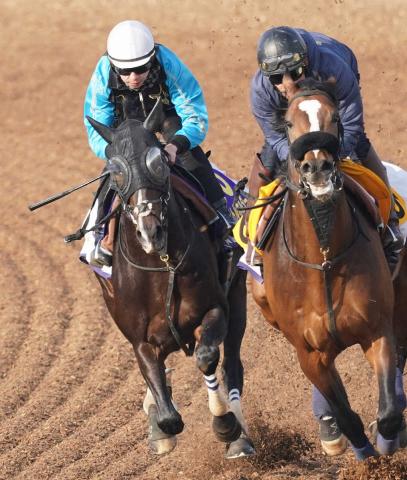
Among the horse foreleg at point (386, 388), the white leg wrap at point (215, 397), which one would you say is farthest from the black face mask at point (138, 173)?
the horse foreleg at point (386, 388)

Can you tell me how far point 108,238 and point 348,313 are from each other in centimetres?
219

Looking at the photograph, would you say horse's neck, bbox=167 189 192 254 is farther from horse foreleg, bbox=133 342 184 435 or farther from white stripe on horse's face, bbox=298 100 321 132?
white stripe on horse's face, bbox=298 100 321 132

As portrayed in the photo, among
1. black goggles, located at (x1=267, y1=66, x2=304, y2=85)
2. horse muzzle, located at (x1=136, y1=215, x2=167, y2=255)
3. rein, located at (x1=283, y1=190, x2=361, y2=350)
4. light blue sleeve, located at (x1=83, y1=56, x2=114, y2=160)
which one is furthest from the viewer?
light blue sleeve, located at (x1=83, y1=56, x2=114, y2=160)

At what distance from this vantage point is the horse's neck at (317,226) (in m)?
7.06

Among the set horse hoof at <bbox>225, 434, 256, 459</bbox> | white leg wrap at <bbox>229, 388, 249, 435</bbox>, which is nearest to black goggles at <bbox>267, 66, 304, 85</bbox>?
white leg wrap at <bbox>229, 388, 249, 435</bbox>

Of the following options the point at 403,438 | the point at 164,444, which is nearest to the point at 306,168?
the point at 164,444

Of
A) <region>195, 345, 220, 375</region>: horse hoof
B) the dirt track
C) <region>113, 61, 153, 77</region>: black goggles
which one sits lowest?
the dirt track

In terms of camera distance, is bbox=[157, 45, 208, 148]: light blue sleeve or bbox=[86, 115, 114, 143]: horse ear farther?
bbox=[157, 45, 208, 148]: light blue sleeve

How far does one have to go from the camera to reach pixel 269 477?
28.0 feet

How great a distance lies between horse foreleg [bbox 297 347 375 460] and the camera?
772cm

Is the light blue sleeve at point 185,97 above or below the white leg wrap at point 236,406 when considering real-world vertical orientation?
above

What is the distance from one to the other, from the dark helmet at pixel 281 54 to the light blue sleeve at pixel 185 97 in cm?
123

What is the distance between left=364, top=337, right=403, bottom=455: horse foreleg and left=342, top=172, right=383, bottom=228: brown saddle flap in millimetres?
903

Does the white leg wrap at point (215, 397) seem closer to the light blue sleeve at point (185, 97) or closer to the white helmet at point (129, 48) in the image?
the light blue sleeve at point (185, 97)
